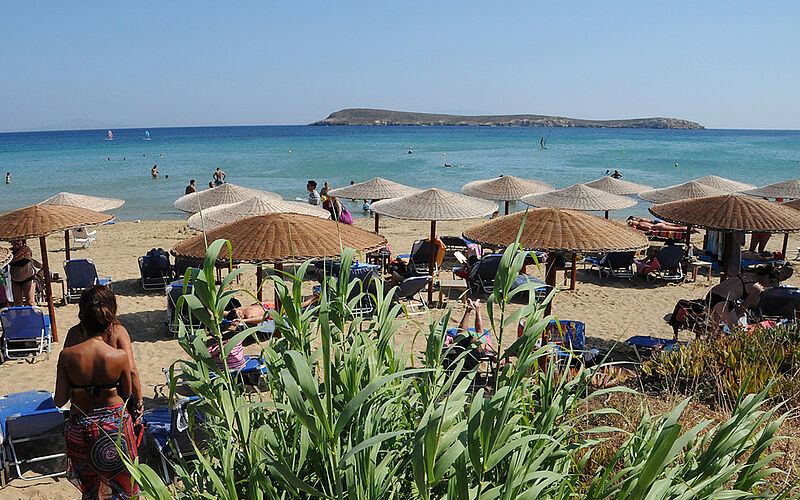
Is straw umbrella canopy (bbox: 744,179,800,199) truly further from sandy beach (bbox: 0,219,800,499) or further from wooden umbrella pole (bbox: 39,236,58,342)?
wooden umbrella pole (bbox: 39,236,58,342)

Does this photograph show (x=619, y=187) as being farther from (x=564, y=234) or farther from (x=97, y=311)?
(x=97, y=311)

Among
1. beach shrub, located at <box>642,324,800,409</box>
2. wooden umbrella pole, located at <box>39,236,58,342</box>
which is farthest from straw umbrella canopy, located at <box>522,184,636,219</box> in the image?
wooden umbrella pole, located at <box>39,236,58,342</box>

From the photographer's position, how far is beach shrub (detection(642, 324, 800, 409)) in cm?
459

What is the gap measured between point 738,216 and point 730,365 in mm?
2932

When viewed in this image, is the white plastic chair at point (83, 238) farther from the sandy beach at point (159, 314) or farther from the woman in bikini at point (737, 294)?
the woman in bikini at point (737, 294)

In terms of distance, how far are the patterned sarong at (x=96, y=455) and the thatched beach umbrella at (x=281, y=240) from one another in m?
2.18

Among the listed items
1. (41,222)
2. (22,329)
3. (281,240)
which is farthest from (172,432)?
(22,329)

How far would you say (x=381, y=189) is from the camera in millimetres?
12547

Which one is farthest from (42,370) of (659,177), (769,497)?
(659,177)

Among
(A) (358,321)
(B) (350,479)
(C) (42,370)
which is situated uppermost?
(A) (358,321)

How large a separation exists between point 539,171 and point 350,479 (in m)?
50.3

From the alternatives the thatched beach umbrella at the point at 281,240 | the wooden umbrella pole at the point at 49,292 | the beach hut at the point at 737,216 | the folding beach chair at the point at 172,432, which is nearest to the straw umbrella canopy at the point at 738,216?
the beach hut at the point at 737,216

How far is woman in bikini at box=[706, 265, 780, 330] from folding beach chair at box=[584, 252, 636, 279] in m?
4.84

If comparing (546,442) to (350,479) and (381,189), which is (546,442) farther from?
(381,189)
